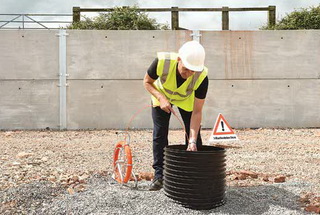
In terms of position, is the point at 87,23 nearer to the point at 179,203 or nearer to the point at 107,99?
the point at 107,99

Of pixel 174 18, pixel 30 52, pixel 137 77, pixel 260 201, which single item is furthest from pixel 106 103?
pixel 260 201

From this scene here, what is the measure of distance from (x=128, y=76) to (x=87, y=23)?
2520mm

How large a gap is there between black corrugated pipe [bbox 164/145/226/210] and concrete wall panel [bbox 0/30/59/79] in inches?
276

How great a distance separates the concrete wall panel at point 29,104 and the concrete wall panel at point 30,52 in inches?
9.0

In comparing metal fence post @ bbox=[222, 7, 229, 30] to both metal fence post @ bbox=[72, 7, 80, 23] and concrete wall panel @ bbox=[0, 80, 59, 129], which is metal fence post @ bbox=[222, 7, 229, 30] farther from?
concrete wall panel @ bbox=[0, 80, 59, 129]

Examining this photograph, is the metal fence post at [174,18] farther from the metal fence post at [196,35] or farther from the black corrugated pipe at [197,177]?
the black corrugated pipe at [197,177]

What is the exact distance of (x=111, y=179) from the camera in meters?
4.00

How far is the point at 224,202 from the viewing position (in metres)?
3.18

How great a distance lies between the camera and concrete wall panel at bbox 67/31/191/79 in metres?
9.41

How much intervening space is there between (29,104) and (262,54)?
20.1 ft

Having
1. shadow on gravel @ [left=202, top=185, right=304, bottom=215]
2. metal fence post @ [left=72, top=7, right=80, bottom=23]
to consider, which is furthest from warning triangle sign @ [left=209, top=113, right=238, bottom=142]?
metal fence post @ [left=72, top=7, right=80, bottom=23]

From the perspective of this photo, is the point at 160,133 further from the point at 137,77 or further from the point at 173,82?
the point at 137,77

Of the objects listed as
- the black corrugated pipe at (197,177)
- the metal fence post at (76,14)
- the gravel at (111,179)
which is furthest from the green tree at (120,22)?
the black corrugated pipe at (197,177)

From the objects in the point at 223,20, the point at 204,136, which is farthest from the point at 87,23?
the point at 204,136
